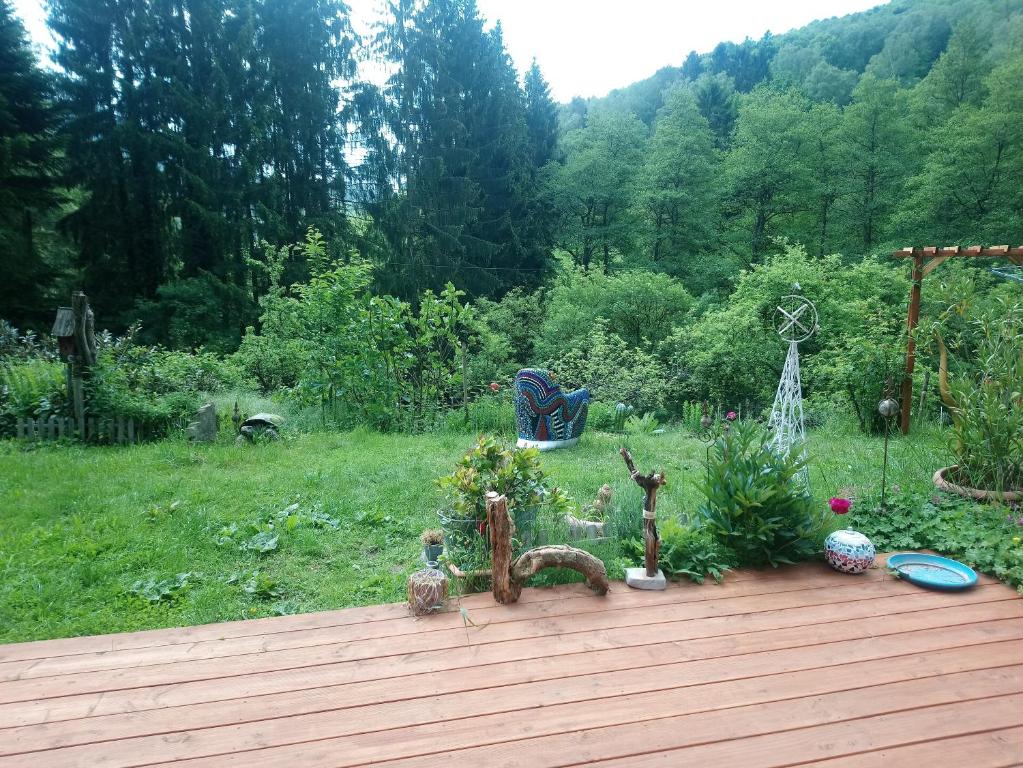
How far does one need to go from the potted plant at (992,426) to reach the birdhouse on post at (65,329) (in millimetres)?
A: 7284

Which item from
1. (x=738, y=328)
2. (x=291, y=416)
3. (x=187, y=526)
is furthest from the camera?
(x=738, y=328)

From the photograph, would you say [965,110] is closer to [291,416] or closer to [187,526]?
[291,416]

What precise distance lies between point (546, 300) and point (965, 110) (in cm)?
982

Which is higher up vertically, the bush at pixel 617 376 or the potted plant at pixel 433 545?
the bush at pixel 617 376

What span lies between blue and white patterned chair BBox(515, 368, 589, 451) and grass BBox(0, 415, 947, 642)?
0.79 ft

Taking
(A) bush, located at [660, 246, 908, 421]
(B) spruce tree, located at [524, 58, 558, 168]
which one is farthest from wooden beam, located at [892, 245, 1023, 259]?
(B) spruce tree, located at [524, 58, 558, 168]

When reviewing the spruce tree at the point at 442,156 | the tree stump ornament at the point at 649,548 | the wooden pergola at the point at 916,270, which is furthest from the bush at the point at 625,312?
the tree stump ornament at the point at 649,548

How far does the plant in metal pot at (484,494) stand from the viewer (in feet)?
10.5

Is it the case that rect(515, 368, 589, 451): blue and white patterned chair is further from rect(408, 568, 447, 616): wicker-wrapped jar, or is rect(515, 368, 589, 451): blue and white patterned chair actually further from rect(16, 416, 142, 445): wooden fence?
rect(16, 416, 142, 445): wooden fence

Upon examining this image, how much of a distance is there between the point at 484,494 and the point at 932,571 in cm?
233

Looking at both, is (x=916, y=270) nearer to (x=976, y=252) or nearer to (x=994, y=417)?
(x=976, y=252)

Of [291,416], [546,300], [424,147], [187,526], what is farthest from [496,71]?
[187,526]

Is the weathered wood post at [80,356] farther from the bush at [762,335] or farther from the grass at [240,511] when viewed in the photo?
the bush at [762,335]

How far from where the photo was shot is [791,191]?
15516mm
